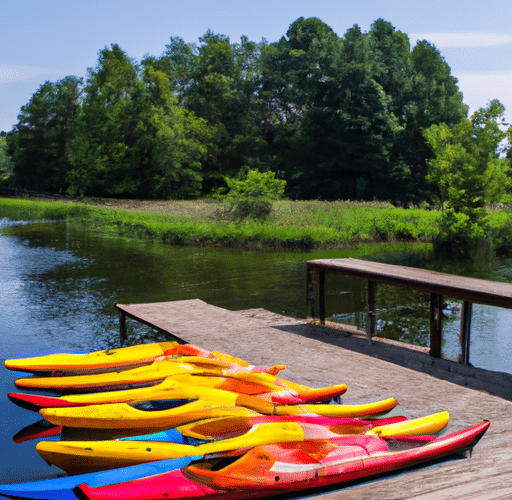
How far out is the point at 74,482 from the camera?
12.4ft

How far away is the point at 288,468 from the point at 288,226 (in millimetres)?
21739

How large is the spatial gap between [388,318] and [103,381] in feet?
24.3

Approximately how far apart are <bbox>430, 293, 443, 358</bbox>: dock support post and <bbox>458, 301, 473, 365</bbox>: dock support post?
0.22 m

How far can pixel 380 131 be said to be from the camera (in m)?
42.2

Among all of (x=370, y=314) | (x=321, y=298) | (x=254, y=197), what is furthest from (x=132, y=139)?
(x=370, y=314)

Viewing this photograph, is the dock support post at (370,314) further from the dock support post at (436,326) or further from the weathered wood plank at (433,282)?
the dock support post at (436,326)

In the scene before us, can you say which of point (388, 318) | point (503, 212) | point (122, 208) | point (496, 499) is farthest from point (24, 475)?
point (122, 208)

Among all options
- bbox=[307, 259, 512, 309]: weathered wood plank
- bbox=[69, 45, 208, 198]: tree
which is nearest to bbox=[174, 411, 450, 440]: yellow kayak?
bbox=[307, 259, 512, 309]: weathered wood plank

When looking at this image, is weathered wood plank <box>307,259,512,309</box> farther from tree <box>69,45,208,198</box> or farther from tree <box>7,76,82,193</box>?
tree <box>7,76,82,193</box>

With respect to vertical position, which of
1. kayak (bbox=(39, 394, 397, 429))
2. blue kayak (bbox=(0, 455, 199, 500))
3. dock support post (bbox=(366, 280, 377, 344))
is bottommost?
blue kayak (bbox=(0, 455, 199, 500))

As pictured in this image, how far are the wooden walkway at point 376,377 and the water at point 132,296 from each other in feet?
4.35

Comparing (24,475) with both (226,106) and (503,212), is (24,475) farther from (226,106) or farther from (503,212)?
(226,106)

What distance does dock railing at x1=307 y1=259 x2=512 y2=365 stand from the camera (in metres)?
5.68

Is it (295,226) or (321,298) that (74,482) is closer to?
(321,298)
